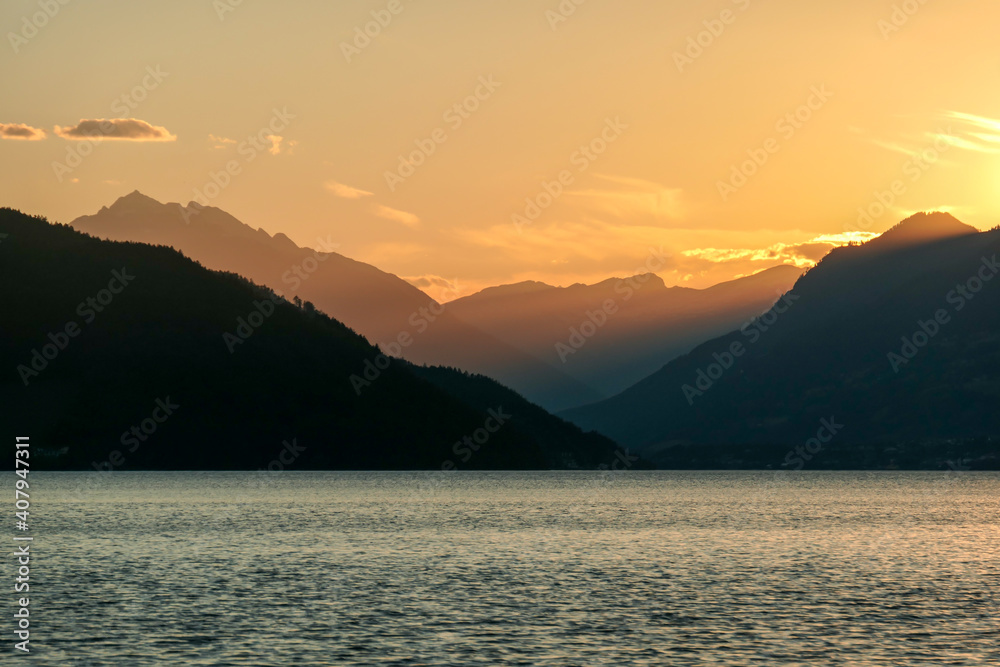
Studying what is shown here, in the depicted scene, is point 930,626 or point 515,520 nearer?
point 930,626

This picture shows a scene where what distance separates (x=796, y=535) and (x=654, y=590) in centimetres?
6522

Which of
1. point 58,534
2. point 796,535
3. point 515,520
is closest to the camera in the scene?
point 58,534

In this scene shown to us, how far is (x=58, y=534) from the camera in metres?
130

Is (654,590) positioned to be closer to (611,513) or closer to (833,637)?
(833,637)

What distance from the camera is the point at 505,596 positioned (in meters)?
78.9

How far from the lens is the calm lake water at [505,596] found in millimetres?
58281

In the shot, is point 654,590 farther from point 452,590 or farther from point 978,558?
point 978,558

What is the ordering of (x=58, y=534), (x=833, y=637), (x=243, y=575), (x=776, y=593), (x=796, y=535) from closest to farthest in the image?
(x=833, y=637) < (x=776, y=593) < (x=243, y=575) < (x=58, y=534) < (x=796, y=535)

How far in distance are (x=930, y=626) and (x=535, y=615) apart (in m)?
24.2

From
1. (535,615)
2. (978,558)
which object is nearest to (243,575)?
(535,615)

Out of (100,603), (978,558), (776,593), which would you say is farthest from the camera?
(978,558)

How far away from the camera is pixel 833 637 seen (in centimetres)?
6284

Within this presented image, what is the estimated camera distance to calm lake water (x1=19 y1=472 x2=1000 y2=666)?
191 ft

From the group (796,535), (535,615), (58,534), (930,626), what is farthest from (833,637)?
(58,534)
